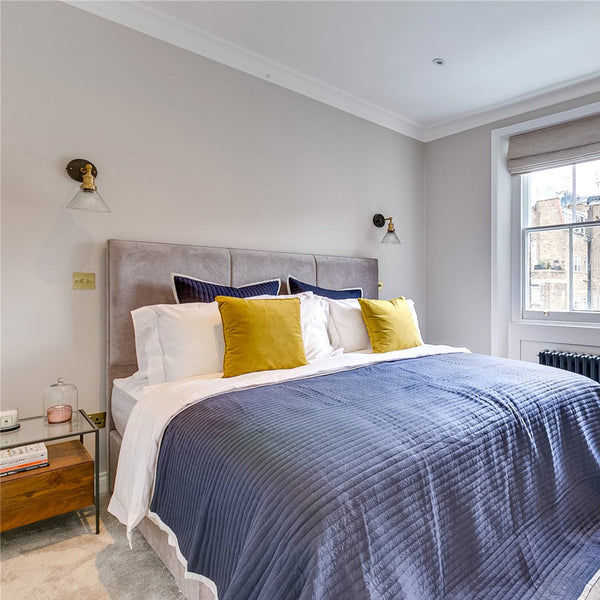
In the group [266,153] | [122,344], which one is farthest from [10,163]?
[266,153]

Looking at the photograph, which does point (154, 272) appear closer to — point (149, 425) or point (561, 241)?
point (149, 425)

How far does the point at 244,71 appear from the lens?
2.76 metres

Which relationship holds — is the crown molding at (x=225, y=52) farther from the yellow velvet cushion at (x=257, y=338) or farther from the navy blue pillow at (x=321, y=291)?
the yellow velvet cushion at (x=257, y=338)

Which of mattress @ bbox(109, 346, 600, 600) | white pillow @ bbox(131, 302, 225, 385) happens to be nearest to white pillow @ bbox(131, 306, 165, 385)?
white pillow @ bbox(131, 302, 225, 385)

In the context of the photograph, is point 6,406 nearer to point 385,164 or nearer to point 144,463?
point 144,463

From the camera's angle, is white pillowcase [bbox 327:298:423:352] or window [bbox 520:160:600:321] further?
window [bbox 520:160:600:321]

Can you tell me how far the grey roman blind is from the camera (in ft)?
10.0

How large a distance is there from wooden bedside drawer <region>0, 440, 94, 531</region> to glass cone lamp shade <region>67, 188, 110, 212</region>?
1.18 metres

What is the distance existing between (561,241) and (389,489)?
313 centimetres

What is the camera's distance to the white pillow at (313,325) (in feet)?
7.72

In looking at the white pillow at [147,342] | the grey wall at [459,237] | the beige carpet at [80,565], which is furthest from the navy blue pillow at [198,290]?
the grey wall at [459,237]

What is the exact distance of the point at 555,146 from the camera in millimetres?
3229

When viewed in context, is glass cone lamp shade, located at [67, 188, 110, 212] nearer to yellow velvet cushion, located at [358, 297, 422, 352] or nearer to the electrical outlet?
the electrical outlet

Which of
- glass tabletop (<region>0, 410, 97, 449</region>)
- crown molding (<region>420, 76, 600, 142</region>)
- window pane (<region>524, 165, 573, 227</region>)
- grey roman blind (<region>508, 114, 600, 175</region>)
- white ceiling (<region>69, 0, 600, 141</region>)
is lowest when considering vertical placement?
glass tabletop (<region>0, 410, 97, 449</region>)
